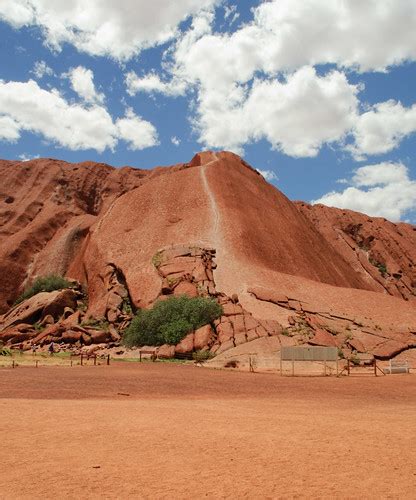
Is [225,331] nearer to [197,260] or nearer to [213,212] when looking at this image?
[197,260]

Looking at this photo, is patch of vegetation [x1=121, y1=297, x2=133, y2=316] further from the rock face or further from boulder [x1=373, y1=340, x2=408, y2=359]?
boulder [x1=373, y1=340, x2=408, y2=359]

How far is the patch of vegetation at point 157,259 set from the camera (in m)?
42.4

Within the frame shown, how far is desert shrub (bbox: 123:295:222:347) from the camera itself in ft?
106

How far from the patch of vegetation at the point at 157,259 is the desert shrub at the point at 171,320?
7401 millimetres

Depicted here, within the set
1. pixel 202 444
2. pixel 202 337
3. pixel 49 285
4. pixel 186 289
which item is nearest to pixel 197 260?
pixel 186 289

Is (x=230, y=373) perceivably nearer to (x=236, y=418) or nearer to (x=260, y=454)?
(x=236, y=418)

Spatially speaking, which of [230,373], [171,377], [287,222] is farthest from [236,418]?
[287,222]

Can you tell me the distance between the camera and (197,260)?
4078 cm

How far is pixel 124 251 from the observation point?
47812 millimetres

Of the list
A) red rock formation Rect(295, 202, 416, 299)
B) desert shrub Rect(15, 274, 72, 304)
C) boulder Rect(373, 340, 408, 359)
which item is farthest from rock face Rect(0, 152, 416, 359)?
desert shrub Rect(15, 274, 72, 304)

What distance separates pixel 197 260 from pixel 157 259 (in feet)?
13.7

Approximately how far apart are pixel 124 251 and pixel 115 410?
35.8 m

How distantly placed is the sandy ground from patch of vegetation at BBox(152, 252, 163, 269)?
972 inches

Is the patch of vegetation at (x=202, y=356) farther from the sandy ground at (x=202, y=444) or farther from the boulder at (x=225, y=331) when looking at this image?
the sandy ground at (x=202, y=444)
